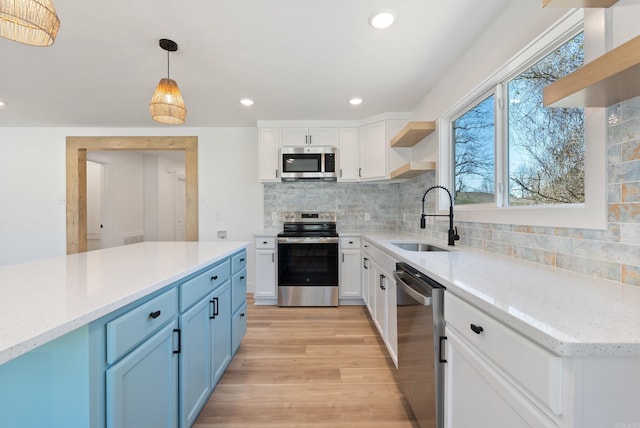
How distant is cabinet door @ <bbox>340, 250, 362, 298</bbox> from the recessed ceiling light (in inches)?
90.4

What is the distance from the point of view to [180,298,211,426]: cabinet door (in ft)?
4.21

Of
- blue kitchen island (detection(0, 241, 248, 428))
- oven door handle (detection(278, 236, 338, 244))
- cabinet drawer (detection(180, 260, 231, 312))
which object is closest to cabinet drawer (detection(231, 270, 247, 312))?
cabinet drawer (detection(180, 260, 231, 312))

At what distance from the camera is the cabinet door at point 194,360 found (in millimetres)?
1284

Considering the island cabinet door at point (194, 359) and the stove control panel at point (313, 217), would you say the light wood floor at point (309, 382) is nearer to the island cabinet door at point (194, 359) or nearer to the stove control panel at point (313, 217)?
the island cabinet door at point (194, 359)

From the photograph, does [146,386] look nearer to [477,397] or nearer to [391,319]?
[477,397]

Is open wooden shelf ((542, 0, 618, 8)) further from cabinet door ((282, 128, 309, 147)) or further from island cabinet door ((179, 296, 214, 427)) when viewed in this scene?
cabinet door ((282, 128, 309, 147))

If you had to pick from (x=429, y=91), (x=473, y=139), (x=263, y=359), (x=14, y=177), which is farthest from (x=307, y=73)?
(x=14, y=177)

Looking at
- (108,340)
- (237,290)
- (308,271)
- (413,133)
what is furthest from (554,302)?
(308,271)

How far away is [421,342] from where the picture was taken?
4.32ft

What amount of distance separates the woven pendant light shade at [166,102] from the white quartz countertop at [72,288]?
0.93 metres

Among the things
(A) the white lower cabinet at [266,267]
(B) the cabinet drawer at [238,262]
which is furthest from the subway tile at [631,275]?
(A) the white lower cabinet at [266,267]

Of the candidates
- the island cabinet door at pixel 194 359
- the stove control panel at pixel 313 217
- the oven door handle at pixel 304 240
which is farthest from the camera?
the stove control panel at pixel 313 217

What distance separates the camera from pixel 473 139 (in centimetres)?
210

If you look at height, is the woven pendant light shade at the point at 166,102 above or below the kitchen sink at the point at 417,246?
above
